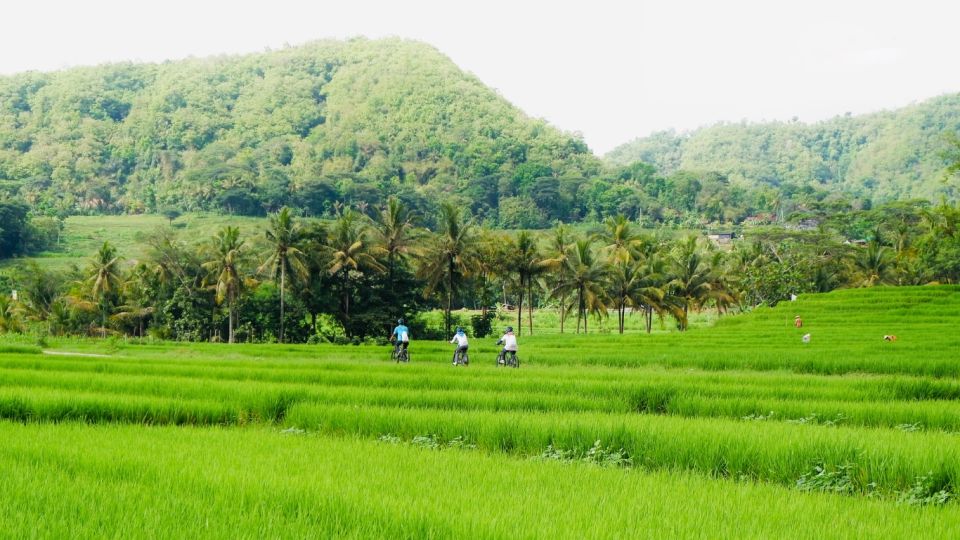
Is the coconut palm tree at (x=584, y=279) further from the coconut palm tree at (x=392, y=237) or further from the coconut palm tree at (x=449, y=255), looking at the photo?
the coconut palm tree at (x=392, y=237)

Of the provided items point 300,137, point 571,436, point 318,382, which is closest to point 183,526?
point 571,436

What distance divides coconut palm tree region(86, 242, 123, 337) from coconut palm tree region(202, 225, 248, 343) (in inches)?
271

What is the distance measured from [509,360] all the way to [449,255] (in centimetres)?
2716

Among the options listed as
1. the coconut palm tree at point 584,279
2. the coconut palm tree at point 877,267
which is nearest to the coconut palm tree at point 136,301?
the coconut palm tree at point 584,279

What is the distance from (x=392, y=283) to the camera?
52.5m

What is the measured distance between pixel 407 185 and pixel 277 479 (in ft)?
441

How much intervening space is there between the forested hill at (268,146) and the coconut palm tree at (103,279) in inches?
2602

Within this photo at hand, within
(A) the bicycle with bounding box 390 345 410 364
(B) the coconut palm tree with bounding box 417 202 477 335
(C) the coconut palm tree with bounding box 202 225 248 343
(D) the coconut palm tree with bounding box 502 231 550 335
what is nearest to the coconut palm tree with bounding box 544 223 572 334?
(D) the coconut palm tree with bounding box 502 231 550 335

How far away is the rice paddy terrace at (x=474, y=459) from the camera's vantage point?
5160mm

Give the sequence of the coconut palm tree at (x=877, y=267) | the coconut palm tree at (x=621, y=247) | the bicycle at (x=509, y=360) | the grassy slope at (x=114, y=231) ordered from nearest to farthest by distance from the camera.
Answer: the bicycle at (x=509, y=360)
the coconut palm tree at (x=621, y=247)
the coconut palm tree at (x=877, y=267)
the grassy slope at (x=114, y=231)

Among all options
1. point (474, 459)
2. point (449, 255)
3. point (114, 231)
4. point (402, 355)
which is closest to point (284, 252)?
point (449, 255)

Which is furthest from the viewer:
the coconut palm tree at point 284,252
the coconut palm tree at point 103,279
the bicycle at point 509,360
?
the coconut palm tree at point 103,279

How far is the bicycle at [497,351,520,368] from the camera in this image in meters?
23.5

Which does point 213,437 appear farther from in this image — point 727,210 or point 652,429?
point 727,210
